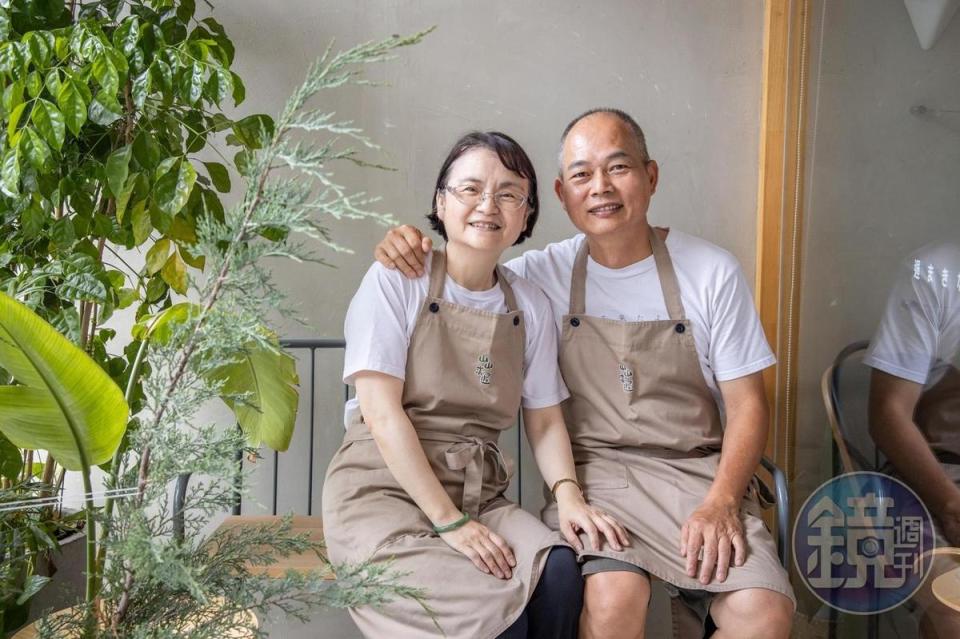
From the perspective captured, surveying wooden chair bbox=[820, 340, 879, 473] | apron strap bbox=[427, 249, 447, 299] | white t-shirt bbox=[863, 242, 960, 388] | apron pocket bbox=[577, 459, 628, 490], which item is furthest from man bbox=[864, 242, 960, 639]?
apron strap bbox=[427, 249, 447, 299]

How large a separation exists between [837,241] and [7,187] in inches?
72.5

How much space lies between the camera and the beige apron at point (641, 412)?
212 centimetres

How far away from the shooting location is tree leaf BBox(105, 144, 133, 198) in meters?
2.15

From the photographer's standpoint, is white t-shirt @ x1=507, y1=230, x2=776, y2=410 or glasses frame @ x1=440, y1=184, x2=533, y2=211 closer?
glasses frame @ x1=440, y1=184, x2=533, y2=211

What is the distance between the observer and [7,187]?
1972 mm

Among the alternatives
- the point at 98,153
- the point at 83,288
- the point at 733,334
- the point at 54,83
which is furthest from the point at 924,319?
the point at 98,153

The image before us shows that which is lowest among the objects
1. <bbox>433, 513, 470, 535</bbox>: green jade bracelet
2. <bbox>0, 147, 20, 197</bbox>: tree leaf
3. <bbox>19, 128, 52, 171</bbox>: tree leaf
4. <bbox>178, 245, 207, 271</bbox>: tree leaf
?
<bbox>433, 513, 470, 535</bbox>: green jade bracelet

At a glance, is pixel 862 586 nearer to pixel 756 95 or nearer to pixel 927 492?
pixel 927 492

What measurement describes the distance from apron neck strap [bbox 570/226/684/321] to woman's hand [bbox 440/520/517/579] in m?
0.58

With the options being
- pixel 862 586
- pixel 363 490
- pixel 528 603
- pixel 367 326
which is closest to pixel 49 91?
pixel 367 326

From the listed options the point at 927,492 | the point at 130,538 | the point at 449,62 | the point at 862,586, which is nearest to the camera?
the point at 130,538

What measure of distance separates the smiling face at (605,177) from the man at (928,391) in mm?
600

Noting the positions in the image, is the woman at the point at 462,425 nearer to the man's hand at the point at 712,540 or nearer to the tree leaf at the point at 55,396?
the man's hand at the point at 712,540
